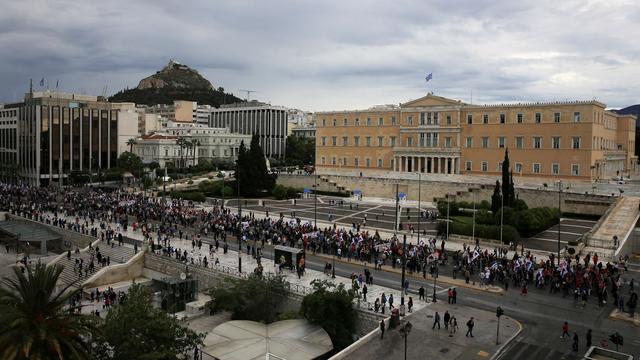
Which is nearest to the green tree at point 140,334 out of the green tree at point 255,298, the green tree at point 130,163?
the green tree at point 255,298

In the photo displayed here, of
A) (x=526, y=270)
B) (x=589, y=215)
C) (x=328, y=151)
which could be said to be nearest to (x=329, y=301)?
(x=526, y=270)

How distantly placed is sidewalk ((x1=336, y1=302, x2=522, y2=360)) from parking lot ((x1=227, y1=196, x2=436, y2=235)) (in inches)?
844

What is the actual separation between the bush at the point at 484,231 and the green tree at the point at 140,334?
27.5 meters

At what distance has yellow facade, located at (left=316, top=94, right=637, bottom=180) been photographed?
63.9m

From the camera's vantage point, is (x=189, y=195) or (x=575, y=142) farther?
(x=189, y=195)

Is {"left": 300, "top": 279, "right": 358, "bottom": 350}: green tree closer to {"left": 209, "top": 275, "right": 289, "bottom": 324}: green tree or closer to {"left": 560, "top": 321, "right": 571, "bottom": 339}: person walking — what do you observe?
{"left": 209, "top": 275, "right": 289, "bottom": 324}: green tree

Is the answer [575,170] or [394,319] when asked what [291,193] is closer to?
[575,170]

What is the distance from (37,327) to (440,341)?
53.8 feet

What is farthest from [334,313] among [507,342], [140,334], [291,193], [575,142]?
[575,142]

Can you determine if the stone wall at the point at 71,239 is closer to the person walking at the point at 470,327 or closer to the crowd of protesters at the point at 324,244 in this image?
the crowd of protesters at the point at 324,244

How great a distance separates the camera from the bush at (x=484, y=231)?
136ft

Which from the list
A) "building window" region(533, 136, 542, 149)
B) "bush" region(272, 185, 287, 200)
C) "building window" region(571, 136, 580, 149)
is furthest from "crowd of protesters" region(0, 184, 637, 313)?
"building window" region(571, 136, 580, 149)

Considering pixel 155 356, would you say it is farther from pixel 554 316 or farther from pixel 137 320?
pixel 554 316

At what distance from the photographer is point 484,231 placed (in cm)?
4284
